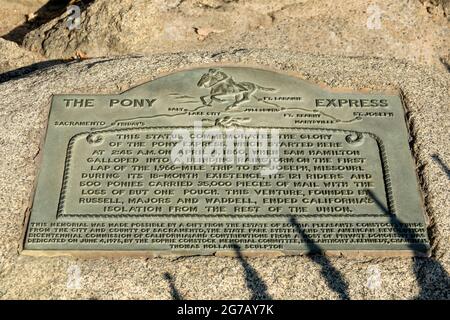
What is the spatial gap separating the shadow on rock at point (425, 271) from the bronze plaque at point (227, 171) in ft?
0.05

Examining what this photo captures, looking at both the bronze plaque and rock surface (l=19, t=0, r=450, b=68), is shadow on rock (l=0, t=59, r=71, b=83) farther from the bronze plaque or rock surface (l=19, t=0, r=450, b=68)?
the bronze plaque

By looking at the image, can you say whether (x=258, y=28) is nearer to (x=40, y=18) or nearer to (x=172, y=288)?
(x=172, y=288)

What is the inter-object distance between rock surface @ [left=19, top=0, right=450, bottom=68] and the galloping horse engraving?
74cm

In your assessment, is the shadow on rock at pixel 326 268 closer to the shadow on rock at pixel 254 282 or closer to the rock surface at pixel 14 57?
the shadow on rock at pixel 254 282

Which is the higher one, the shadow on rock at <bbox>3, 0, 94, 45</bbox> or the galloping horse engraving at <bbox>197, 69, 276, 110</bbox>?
the shadow on rock at <bbox>3, 0, 94, 45</bbox>

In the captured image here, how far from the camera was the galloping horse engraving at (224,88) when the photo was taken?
4.72 m

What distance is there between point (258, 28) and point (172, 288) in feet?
9.68

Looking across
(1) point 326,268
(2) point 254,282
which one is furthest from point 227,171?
(1) point 326,268

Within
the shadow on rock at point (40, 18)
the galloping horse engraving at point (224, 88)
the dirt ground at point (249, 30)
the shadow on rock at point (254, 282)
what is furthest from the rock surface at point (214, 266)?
the shadow on rock at point (40, 18)

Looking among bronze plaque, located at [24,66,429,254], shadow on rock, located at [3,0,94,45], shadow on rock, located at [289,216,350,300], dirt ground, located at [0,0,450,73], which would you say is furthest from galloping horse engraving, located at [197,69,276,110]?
shadow on rock, located at [3,0,94,45]

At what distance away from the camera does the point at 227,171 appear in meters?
4.30

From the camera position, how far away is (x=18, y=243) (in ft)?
13.1

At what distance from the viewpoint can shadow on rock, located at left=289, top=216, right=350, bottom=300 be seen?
12.4 feet

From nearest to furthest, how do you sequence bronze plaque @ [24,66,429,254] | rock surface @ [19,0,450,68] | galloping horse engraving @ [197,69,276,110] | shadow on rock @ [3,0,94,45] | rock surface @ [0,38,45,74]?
bronze plaque @ [24,66,429,254] → galloping horse engraving @ [197,69,276,110] → rock surface @ [19,0,450,68] → rock surface @ [0,38,45,74] → shadow on rock @ [3,0,94,45]
